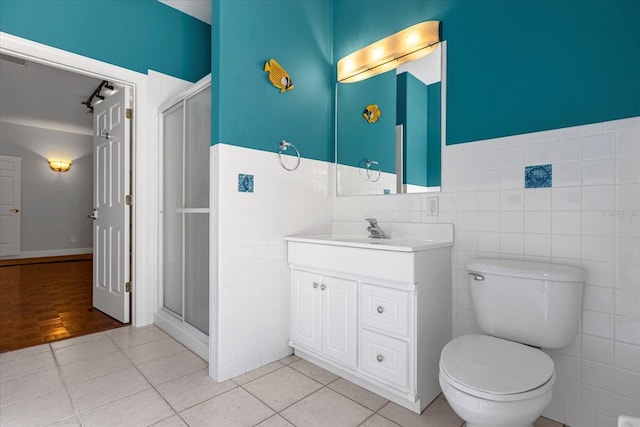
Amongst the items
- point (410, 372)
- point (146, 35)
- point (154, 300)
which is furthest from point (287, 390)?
point (146, 35)

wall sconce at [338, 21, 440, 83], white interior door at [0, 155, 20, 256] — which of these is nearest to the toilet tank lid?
wall sconce at [338, 21, 440, 83]

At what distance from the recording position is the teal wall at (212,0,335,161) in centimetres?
188

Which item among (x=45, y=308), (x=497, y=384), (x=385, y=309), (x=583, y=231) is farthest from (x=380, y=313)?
(x=45, y=308)

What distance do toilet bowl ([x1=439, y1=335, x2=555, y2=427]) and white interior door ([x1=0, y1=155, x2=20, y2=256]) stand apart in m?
7.71

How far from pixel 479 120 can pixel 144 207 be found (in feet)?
8.58

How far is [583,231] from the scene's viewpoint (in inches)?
56.4

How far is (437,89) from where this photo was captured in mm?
1912

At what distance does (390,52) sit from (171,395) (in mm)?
2443

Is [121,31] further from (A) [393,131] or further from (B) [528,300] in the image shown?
(B) [528,300]

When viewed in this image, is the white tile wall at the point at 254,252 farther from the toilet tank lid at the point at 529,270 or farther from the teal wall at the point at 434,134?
the toilet tank lid at the point at 529,270

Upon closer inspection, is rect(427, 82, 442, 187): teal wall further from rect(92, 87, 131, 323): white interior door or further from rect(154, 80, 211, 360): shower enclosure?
rect(92, 87, 131, 323): white interior door

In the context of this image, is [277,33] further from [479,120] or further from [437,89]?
[479,120]

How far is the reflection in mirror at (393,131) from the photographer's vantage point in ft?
6.34

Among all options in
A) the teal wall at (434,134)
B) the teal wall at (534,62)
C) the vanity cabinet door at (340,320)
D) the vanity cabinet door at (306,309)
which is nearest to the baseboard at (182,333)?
the vanity cabinet door at (306,309)
